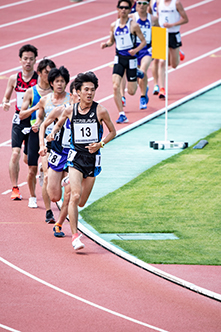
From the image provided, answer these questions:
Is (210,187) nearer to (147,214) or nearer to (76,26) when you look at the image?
(147,214)

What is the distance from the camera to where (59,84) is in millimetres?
9750

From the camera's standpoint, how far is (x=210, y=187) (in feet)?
38.5

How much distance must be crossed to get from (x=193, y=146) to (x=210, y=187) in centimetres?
253

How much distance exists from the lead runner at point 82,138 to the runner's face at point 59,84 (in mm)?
711

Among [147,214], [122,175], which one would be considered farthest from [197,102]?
[147,214]

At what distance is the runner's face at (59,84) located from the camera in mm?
9695

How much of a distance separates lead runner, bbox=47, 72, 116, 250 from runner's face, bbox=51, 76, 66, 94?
0.71 meters

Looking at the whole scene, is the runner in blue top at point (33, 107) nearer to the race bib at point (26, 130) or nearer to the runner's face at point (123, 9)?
the race bib at point (26, 130)

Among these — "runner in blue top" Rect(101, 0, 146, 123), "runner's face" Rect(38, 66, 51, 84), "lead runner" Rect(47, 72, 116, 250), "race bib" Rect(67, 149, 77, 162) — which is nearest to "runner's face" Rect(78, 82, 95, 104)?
"lead runner" Rect(47, 72, 116, 250)

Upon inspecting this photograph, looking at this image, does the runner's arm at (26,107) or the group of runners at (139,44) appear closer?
the runner's arm at (26,107)

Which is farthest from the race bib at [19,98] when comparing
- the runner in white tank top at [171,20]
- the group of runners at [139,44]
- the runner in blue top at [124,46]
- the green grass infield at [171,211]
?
the runner in white tank top at [171,20]

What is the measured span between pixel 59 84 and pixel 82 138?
1.14 metres

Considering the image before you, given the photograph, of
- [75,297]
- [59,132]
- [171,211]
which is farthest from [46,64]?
[75,297]

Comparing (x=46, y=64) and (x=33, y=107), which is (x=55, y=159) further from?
(x=46, y=64)
